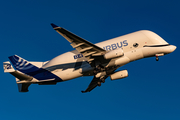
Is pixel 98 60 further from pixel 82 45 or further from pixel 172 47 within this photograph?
pixel 172 47

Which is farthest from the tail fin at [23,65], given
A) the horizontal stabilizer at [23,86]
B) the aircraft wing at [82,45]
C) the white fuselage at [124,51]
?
the aircraft wing at [82,45]

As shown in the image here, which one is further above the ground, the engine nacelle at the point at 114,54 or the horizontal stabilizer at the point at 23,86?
the engine nacelle at the point at 114,54

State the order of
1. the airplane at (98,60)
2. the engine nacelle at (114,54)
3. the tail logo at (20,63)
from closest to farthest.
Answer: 1. the engine nacelle at (114,54)
2. the airplane at (98,60)
3. the tail logo at (20,63)

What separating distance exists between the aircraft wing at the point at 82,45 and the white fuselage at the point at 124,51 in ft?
8.28

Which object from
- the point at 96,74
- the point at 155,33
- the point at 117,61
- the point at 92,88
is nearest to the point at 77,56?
the point at 96,74

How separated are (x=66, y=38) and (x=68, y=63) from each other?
7.35 m

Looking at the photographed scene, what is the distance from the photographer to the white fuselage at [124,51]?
120 feet

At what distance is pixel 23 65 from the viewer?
1612 inches

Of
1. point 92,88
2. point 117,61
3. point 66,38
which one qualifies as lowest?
point 92,88

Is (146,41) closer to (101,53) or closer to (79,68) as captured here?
(101,53)

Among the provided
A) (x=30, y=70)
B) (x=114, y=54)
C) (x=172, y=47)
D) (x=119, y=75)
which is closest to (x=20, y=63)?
(x=30, y=70)

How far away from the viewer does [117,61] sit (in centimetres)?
3562

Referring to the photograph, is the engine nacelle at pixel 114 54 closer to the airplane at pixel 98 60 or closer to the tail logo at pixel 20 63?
the airplane at pixel 98 60

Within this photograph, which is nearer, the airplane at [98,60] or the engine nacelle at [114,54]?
the engine nacelle at [114,54]
